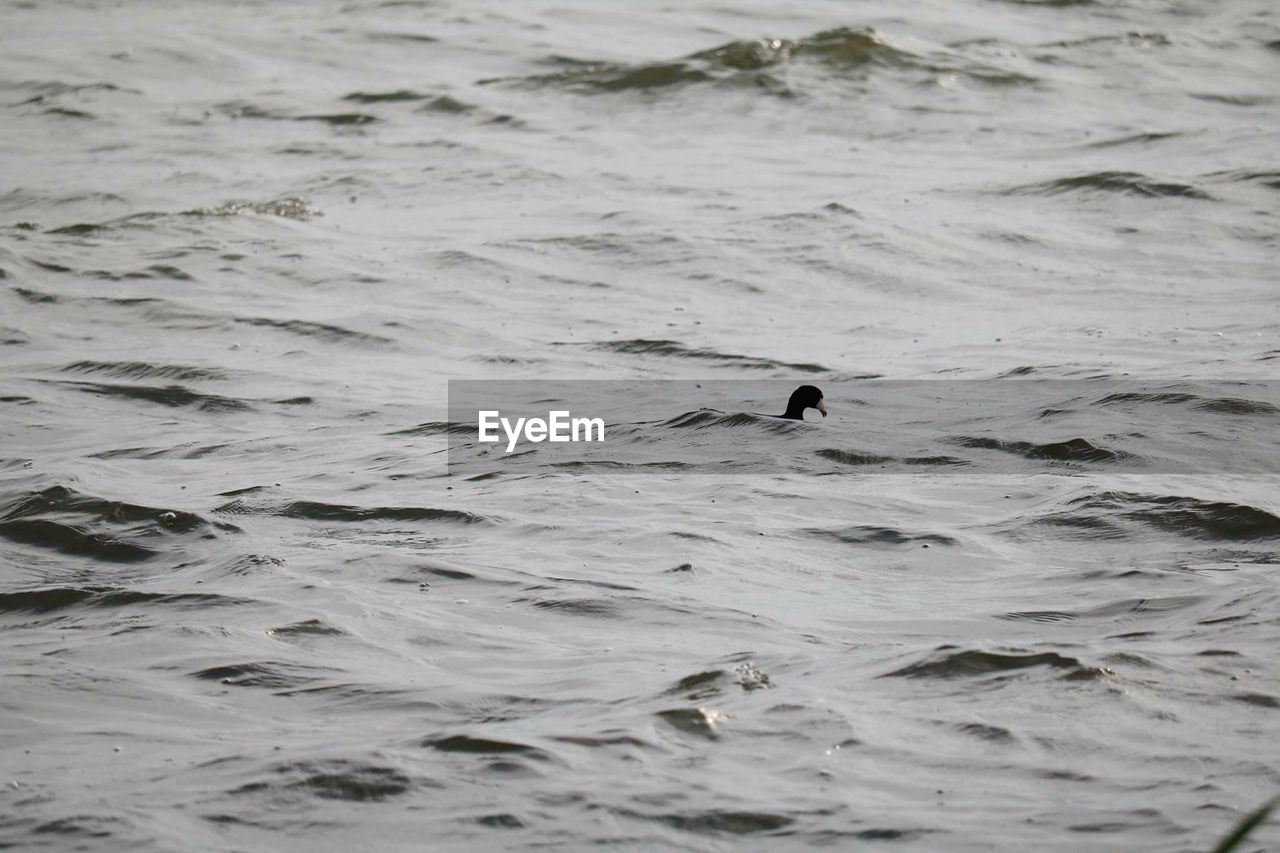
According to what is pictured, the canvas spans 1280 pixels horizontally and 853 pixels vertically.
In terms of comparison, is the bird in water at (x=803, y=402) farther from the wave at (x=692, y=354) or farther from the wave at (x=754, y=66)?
the wave at (x=754, y=66)

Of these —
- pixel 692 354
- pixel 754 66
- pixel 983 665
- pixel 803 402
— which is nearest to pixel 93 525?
pixel 803 402

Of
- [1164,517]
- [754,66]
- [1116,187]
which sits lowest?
[1164,517]

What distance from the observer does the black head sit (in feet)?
24.9

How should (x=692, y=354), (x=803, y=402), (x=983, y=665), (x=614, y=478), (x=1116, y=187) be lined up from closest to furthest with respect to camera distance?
(x=983, y=665)
(x=614, y=478)
(x=803, y=402)
(x=692, y=354)
(x=1116, y=187)

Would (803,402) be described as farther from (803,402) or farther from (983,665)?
(983,665)

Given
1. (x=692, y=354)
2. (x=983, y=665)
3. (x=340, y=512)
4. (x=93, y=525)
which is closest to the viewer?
(x=983, y=665)

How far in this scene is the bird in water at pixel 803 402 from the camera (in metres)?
7.58

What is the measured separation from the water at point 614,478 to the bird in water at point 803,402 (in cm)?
11

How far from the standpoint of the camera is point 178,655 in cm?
493

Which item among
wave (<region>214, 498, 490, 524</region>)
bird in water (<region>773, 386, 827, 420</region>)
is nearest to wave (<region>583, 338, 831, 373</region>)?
bird in water (<region>773, 386, 827, 420</region>)

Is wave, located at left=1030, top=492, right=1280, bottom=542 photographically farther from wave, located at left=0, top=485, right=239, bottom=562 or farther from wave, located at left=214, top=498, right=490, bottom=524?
wave, located at left=0, top=485, right=239, bottom=562

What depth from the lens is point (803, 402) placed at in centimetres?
761

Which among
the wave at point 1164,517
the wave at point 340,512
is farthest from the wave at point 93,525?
the wave at point 1164,517

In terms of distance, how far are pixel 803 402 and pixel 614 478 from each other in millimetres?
1068
